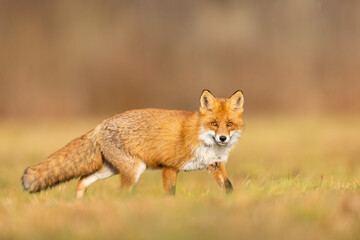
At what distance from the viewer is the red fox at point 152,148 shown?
17.4ft

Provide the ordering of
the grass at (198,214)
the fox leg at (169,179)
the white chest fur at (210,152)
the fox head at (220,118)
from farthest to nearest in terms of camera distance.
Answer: the fox leg at (169,179) < the white chest fur at (210,152) < the fox head at (220,118) < the grass at (198,214)

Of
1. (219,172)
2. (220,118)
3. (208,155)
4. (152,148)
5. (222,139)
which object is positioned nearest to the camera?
(222,139)

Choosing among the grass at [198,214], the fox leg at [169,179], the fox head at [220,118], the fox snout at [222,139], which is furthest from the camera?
the fox leg at [169,179]

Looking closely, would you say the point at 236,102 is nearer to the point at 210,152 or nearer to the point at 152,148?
the point at 210,152

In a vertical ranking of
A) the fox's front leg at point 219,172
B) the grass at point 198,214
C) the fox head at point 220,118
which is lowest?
the fox's front leg at point 219,172

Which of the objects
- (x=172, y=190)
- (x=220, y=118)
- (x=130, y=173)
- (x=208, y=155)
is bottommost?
(x=172, y=190)

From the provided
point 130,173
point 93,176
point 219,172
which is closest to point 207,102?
point 219,172

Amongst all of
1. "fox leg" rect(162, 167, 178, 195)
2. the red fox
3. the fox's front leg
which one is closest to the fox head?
the red fox

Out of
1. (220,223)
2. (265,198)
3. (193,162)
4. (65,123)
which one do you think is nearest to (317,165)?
(193,162)

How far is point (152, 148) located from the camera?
219 inches

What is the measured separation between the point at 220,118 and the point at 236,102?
0.99 ft

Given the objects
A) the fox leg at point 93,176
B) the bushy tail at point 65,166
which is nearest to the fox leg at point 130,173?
the fox leg at point 93,176

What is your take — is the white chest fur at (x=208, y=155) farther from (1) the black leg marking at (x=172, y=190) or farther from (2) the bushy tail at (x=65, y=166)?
(2) the bushy tail at (x=65, y=166)

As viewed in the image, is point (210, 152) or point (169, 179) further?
point (169, 179)
